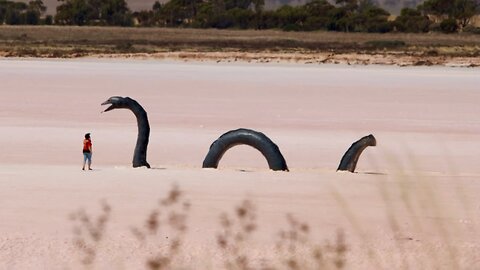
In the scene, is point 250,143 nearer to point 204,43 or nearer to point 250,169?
point 250,169

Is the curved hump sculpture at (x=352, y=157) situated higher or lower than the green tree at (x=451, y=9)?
higher

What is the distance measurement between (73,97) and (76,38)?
5023cm

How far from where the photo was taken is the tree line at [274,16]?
98938 mm

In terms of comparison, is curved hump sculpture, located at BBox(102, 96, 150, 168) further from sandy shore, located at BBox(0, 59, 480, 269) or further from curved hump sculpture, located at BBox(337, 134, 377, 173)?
curved hump sculpture, located at BBox(337, 134, 377, 173)

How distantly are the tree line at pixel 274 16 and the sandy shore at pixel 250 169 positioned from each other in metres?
61.1

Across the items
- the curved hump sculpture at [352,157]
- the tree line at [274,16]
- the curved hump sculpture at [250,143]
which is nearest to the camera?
the curved hump sculpture at [250,143]

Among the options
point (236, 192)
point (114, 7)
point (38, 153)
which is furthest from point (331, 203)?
point (114, 7)

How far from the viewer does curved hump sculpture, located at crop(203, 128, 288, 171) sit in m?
13.8

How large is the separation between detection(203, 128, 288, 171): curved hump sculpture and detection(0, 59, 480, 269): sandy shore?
15.4 inches

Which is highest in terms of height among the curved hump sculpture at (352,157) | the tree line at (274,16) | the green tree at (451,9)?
the curved hump sculpture at (352,157)

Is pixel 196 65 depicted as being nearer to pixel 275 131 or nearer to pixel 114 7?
pixel 275 131

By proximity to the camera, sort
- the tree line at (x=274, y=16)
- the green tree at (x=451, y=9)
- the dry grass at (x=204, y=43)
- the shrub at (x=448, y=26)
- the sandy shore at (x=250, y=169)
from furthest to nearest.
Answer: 1. the green tree at (x=451, y=9)
2. the tree line at (x=274, y=16)
3. the shrub at (x=448, y=26)
4. the dry grass at (x=204, y=43)
5. the sandy shore at (x=250, y=169)

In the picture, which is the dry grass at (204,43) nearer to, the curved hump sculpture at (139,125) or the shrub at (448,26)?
the shrub at (448,26)

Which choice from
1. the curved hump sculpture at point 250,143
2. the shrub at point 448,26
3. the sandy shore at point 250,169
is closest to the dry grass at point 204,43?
the shrub at point 448,26
